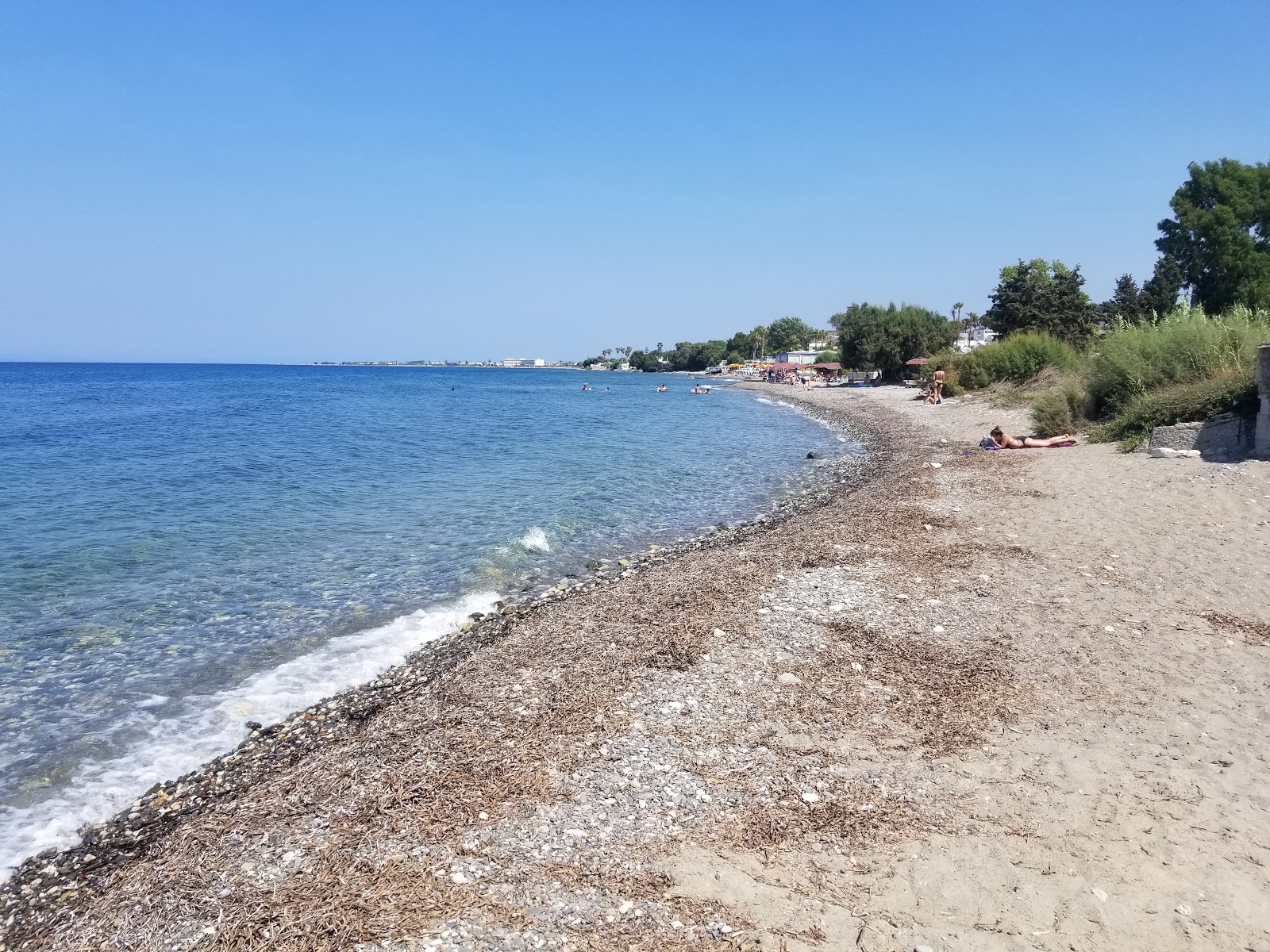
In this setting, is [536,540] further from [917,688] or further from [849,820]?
[849,820]

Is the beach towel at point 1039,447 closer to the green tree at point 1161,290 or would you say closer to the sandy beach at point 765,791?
the sandy beach at point 765,791

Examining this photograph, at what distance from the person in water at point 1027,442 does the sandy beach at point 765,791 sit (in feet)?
36.5

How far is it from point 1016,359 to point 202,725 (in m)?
40.7

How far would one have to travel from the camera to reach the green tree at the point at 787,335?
18788cm

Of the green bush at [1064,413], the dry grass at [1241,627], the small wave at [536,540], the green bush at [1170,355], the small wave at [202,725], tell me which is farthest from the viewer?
the green bush at [1064,413]

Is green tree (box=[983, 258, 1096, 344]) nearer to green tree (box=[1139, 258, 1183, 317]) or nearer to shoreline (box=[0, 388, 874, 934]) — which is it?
green tree (box=[1139, 258, 1183, 317])

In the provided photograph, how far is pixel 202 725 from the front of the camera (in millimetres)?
6914

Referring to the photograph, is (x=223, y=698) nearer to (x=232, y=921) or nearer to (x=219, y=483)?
(x=232, y=921)

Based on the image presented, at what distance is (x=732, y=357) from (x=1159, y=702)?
19238 centimetres

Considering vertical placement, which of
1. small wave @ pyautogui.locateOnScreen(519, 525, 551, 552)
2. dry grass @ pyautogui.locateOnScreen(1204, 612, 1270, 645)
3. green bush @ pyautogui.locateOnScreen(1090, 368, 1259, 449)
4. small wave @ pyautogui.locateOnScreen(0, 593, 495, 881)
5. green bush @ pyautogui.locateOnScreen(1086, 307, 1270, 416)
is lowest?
small wave @ pyautogui.locateOnScreen(0, 593, 495, 881)

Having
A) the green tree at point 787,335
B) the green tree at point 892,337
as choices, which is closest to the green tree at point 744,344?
the green tree at point 787,335

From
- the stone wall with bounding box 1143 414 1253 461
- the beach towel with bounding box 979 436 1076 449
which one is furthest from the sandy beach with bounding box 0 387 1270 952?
the beach towel with bounding box 979 436 1076 449

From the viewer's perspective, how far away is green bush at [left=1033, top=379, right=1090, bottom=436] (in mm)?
21156

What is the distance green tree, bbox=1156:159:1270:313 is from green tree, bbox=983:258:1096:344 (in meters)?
7.32
